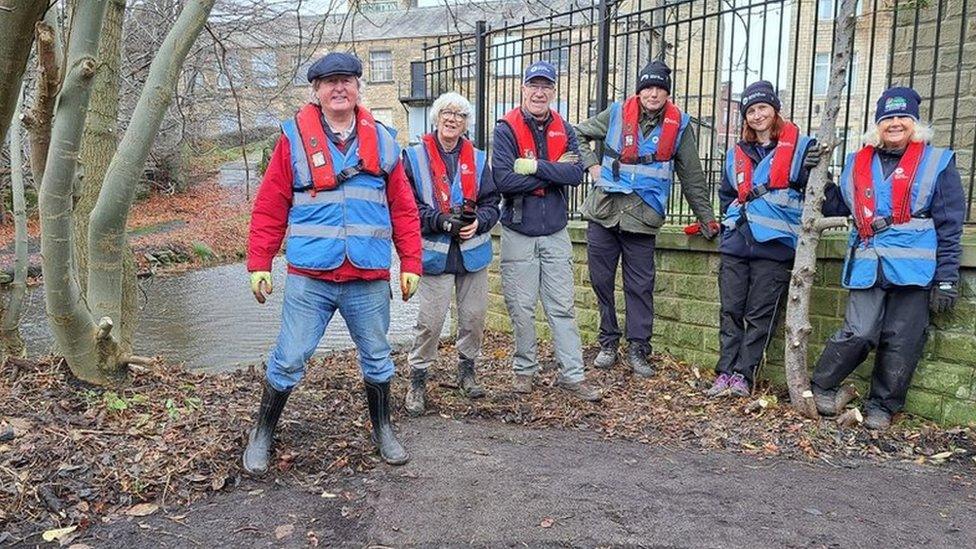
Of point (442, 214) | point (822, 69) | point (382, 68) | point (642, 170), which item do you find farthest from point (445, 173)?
point (382, 68)

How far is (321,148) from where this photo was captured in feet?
12.0

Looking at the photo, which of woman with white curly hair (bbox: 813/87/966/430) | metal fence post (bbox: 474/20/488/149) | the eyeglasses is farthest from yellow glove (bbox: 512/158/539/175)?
metal fence post (bbox: 474/20/488/149)

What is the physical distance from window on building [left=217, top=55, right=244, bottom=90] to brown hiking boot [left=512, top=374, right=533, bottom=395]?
2.91 m

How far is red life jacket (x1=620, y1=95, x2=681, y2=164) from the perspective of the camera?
5348 millimetres

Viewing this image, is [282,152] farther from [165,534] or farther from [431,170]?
[165,534]

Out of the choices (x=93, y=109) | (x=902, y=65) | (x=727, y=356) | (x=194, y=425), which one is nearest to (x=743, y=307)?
(x=727, y=356)

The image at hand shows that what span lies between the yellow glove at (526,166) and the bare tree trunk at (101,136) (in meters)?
2.64

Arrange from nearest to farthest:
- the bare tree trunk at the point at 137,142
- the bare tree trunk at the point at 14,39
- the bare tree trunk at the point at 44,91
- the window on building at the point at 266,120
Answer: the bare tree trunk at the point at 14,39, the bare tree trunk at the point at 44,91, the bare tree trunk at the point at 137,142, the window on building at the point at 266,120

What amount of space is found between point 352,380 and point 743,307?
9.12 feet

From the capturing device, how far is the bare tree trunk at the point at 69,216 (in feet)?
11.2

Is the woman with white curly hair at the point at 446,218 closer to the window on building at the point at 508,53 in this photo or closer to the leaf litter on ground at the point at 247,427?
the leaf litter on ground at the point at 247,427

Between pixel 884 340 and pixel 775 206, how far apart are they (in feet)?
3.42

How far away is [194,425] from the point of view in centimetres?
418

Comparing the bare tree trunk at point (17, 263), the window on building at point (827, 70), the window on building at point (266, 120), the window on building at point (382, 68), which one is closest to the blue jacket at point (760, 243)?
the window on building at point (827, 70)
